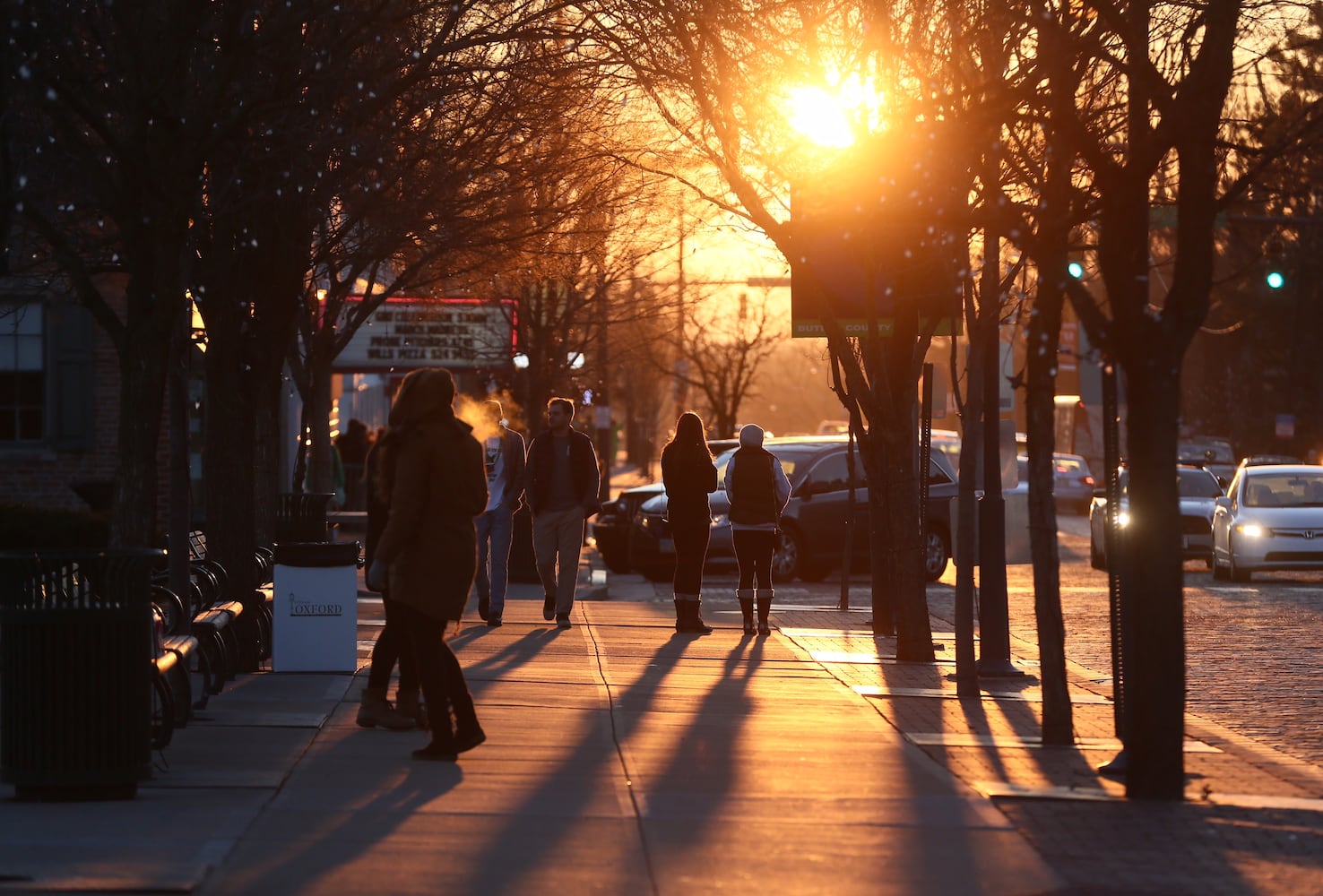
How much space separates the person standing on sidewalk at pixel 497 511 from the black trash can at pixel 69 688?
25.9 ft

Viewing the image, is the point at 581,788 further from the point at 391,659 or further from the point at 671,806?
the point at 391,659

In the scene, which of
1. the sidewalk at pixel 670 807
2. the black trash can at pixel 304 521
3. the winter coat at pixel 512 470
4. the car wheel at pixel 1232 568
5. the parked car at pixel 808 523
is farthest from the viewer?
the car wheel at pixel 1232 568

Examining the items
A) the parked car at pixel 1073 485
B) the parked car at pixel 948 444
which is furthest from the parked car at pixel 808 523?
the parked car at pixel 1073 485

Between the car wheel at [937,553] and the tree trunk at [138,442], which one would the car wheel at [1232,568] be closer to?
the car wheel at [937,553]

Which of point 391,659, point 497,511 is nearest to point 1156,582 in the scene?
point 391,659

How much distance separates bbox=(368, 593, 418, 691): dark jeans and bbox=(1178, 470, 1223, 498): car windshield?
2077cm

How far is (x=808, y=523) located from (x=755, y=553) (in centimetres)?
819

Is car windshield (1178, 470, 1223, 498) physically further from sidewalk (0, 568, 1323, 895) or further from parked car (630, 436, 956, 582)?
sidewalk (0, 568, 1323, 895)

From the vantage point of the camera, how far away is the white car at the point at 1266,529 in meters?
24.8

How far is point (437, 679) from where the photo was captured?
9.11 meters

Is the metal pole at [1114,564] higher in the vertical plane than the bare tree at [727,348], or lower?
lower

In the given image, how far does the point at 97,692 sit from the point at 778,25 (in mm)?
7617

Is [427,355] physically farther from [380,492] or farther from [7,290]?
[380,492]

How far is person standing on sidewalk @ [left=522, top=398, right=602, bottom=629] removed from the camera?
15.8 meters
